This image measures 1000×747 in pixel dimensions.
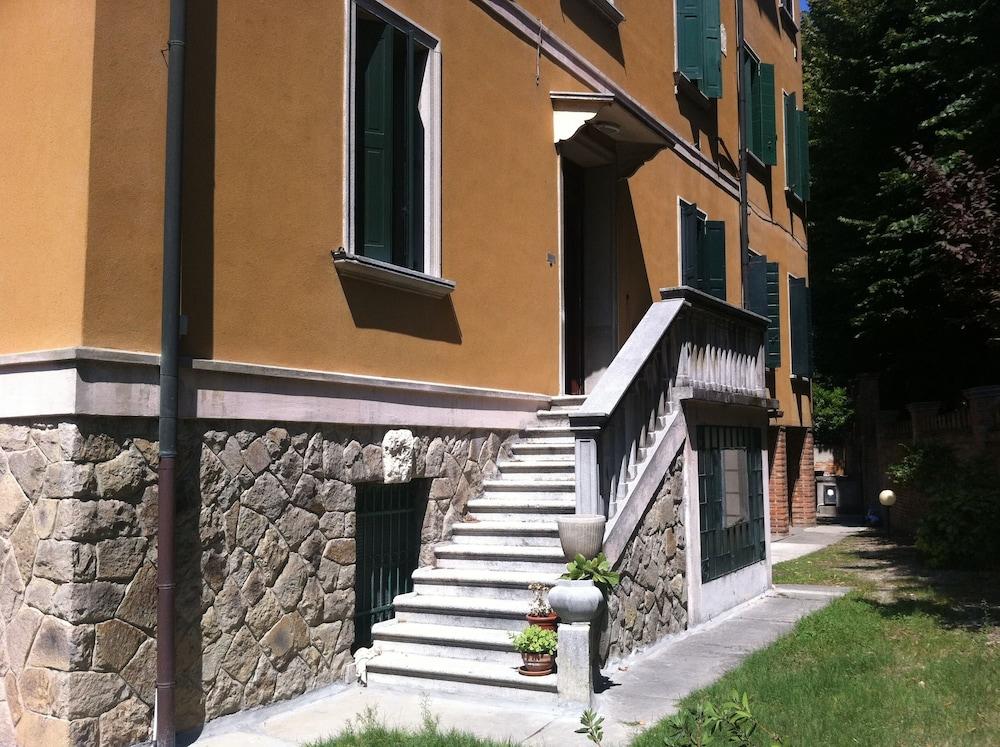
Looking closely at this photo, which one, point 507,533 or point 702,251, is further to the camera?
point 702,251

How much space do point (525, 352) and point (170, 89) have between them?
4.63 metres

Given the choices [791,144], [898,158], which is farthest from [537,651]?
[791,144]

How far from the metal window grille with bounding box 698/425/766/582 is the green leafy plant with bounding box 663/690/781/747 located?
4917 millimetres

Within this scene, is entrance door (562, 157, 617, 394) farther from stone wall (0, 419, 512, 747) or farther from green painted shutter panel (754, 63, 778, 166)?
green painted shutter panel (754, 63, 778, 166)

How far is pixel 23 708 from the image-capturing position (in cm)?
508

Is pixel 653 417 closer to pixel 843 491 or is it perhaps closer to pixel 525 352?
pixel 525 352

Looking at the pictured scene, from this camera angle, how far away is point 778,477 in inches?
713

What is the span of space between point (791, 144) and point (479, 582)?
14247 millimetres

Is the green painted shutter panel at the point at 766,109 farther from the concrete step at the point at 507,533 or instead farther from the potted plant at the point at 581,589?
the potted plant at the point at 581,589

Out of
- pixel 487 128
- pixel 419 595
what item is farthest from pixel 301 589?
pixel 487 128

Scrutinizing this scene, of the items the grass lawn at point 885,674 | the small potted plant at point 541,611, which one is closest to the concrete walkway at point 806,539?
the grass lawn at point 885,674

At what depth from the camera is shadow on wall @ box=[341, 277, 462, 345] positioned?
23.5 ft

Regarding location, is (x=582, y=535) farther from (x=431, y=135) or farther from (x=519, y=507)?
(x=431, y=135)

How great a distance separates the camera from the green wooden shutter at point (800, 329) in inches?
739
